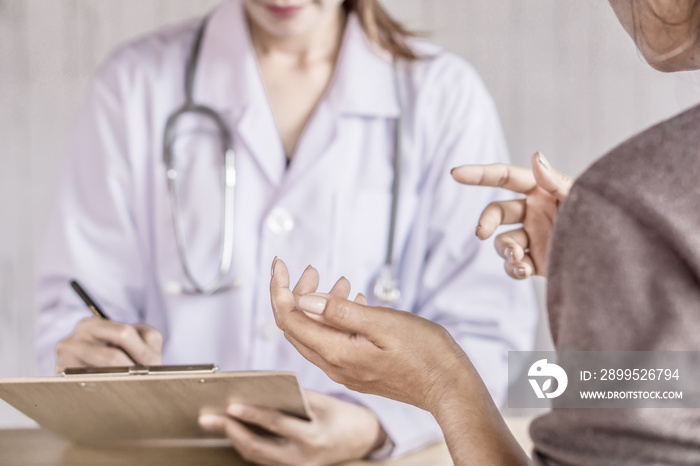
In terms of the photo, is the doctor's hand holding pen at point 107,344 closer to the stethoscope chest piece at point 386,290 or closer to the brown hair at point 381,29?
the stethoscope chest piece at point 386,290

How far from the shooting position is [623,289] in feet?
1.16

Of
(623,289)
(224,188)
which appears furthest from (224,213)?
(623,289)

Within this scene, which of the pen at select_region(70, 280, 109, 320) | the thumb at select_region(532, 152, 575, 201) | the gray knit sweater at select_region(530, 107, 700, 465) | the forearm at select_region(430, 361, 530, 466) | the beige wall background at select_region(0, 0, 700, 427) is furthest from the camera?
the beige wall background at select_region(0, 0, 700, 427)

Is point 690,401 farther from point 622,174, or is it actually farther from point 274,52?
point 274,52

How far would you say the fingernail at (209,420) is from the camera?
625 mm

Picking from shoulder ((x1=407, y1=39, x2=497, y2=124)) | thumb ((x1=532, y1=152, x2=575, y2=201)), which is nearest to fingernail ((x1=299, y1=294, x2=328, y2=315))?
thumb ((x1=532, y1=152, x2=575, y2=201))

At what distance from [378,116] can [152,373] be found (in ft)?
1.71

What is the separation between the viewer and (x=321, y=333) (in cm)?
46

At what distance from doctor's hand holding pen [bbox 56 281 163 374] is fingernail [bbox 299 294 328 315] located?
32cm

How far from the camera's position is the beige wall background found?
51.4 inches

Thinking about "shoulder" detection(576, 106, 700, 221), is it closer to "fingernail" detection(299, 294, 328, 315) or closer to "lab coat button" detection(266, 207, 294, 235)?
"fingernail" detection(299, 294, 328, 315)

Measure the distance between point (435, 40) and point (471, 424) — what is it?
101cm

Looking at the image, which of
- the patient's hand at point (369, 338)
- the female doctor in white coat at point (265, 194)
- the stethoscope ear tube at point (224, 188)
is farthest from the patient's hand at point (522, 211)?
the stethoscope ear tube at point (224, 188)

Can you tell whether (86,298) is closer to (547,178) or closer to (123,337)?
(123,337)
